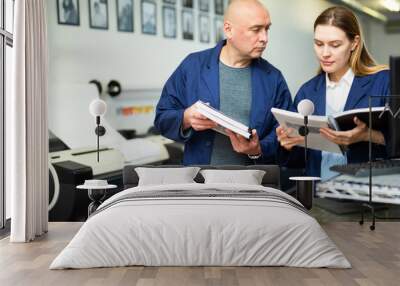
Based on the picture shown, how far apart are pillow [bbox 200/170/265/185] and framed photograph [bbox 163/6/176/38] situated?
5.02 feet

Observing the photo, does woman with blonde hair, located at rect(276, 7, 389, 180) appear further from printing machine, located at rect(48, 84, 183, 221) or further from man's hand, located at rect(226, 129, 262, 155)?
printing machine, located at rect(48, 84, 183, 221)

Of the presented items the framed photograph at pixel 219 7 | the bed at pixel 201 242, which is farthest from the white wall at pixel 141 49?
the bed at pixel 201 242

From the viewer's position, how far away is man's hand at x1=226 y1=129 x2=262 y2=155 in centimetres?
641

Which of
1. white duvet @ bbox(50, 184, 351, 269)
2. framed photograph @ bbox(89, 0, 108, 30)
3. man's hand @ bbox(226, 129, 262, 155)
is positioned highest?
framed photograph @ bbox(89, 0, 108, 30)

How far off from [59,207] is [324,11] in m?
3.32

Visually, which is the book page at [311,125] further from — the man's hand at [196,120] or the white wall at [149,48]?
the man's hand at [196,120]

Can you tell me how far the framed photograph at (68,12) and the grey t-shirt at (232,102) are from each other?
4.99 ft

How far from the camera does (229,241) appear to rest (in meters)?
4.33

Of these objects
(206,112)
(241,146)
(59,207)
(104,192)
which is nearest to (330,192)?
(241,146)

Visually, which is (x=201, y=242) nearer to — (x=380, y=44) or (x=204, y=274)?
(x=204, y=274)

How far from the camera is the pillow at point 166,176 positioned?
609cm

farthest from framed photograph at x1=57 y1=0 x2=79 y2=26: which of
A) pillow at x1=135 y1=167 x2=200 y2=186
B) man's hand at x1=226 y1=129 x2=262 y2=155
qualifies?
man's hand at x1=226 y1=129 x2=262 y2=155

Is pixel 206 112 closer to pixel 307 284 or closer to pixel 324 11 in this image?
pixel 324 11

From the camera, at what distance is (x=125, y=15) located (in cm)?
660
